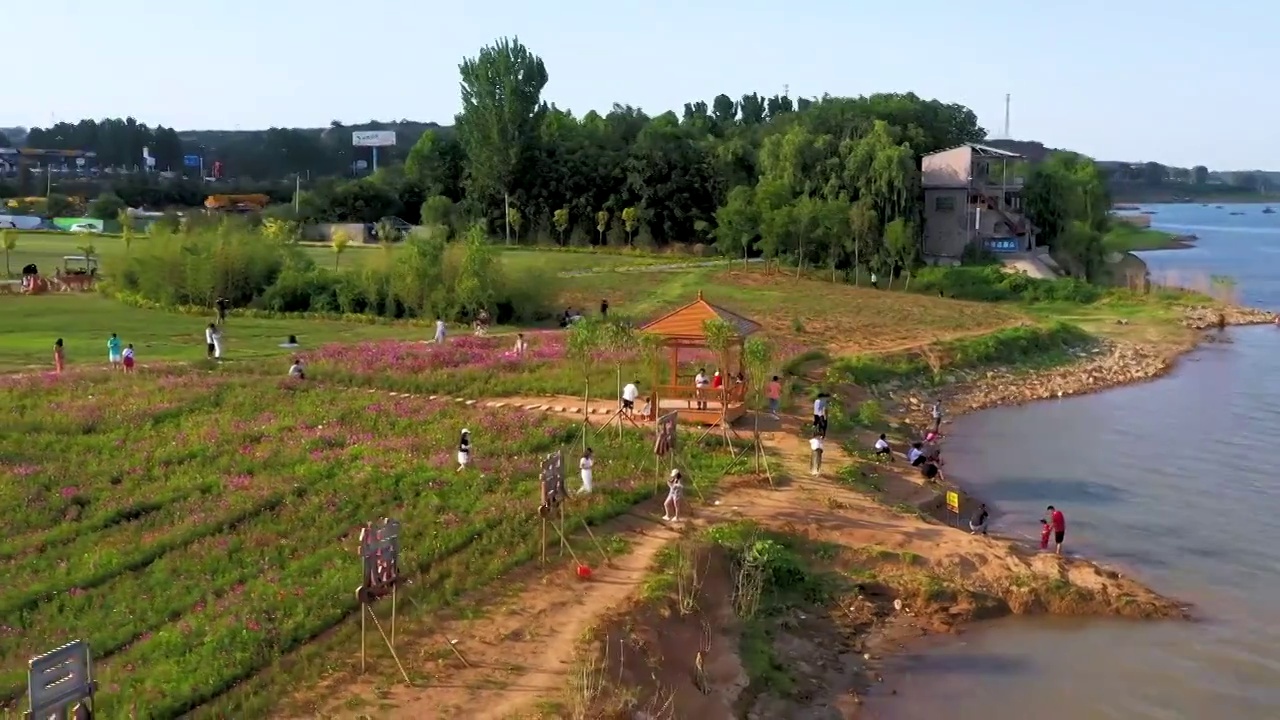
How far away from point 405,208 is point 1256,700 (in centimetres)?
9127

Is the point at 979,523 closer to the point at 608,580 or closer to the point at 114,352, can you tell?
the point at 608,580

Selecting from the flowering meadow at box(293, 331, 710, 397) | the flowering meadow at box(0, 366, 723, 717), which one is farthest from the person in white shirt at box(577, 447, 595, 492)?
the flowering meadow at box(293, 331, 710, 397)

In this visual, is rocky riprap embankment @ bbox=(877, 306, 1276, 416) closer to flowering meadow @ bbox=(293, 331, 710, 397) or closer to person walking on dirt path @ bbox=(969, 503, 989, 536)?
flowering meadow @ bbox=(293, 331, 710, 397)

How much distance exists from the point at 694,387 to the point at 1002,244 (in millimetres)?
49889

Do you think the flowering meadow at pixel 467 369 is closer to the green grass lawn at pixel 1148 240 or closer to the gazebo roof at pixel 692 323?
the gazebo roof at pixel 692 323

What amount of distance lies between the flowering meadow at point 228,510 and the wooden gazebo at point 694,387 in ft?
10.3

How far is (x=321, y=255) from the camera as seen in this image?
7606 centimetres

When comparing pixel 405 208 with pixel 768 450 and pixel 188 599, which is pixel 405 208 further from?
pixel 188 599

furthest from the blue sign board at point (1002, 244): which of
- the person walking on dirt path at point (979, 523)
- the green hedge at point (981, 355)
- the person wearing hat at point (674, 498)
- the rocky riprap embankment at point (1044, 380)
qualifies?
the person wearing hat at point (674, 498)

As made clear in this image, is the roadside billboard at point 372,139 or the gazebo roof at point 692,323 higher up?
the roadside billboard at point 372,139

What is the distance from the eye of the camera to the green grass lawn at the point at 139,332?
37625 mm

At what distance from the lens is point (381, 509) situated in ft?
74.1

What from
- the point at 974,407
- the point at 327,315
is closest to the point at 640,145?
the point at 327,315

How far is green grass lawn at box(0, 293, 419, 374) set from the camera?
37625 millimetres
